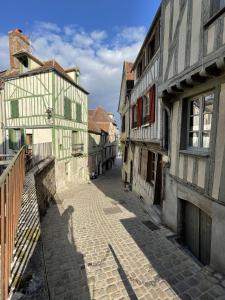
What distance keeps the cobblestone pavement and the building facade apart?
1.63ft

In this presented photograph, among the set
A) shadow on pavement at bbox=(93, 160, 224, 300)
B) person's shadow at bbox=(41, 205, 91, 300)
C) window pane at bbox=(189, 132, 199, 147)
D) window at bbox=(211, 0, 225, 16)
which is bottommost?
person's shadow at bbox=(41, 205, 91, 300)

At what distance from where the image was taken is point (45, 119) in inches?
453

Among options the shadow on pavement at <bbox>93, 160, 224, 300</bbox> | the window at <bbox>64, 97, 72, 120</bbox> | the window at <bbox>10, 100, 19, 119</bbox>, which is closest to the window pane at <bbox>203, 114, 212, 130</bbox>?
the shadow on pavement at <bbox>93, 160, 224, 300</bbox>

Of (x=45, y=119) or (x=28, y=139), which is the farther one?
(x=28, y=139)

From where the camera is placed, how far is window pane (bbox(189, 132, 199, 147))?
4363 millimetres

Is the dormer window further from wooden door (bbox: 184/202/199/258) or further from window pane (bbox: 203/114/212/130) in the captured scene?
wooden door (bbox: 184/202/199/258)

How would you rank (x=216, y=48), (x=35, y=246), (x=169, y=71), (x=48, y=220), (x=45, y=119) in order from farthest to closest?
(x=45, y=119), (x=48, y=220), (x=169, y=71), (x=216, y=48), (x=35, y=246)

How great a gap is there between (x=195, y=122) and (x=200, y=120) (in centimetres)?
38

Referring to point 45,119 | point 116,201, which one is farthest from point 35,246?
point 45,119

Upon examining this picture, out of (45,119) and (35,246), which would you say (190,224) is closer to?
(35,246)

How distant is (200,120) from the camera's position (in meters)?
4.14

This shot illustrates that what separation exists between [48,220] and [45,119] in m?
6.61

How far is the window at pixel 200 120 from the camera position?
3908 millimetres

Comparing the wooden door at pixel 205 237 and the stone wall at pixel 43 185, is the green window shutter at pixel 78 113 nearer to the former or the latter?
the stone wall at pixel 43 185
